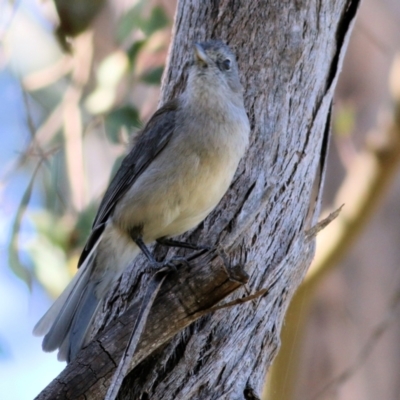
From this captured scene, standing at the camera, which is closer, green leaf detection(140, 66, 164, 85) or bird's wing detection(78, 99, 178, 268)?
bird's wing detection(78, 99, 178, 268)

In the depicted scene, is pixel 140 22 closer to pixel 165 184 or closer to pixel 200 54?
pixel 200 54

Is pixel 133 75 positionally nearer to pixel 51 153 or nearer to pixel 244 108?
pixel 51 153

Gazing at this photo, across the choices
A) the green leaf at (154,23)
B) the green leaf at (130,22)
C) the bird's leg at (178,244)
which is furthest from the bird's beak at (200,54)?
the green leaf at (130,22)

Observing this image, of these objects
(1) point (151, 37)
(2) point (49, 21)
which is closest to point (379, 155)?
(1) point (151, 37)

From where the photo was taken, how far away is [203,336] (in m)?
2.37

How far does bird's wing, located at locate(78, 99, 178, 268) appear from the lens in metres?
2.68

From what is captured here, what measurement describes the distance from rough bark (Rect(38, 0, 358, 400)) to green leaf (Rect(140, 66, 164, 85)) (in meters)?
0.65

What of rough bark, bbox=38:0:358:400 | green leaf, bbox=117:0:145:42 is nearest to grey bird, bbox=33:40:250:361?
rough bark, bbox=38:0:358:400

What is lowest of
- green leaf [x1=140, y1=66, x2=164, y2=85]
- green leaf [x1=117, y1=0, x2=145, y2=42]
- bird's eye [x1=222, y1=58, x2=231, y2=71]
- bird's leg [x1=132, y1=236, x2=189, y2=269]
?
bird's leg [x1=132, y1=236, x2=189, y2=269]

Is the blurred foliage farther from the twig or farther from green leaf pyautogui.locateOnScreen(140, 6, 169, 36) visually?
the twig

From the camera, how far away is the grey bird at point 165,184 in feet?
8.20

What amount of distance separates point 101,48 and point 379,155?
1.77 m

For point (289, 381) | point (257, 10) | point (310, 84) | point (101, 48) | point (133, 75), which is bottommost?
point (289, 381)

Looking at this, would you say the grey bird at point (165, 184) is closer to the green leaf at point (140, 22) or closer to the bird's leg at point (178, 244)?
the bird's leg at point (178, 244)
